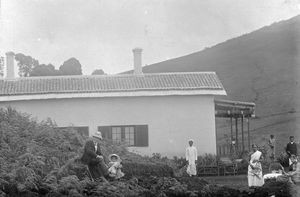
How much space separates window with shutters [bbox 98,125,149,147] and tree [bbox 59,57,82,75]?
97.4 feet

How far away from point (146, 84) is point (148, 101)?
0.93m

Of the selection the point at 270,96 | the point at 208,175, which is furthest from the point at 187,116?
the point at 270,96

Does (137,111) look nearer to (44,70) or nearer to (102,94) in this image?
(102,94)

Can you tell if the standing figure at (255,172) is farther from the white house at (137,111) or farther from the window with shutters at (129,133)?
the window with shutters at (129,133)

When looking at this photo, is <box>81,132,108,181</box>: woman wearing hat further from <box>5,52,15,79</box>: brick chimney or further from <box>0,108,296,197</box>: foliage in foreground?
<box>5,52,15,79</box>: brick chimney

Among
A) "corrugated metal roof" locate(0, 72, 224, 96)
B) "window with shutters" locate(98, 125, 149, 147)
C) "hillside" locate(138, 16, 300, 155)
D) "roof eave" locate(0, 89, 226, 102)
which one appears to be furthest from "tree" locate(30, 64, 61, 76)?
"window with shutters" locate(98, 125, 149, 147)

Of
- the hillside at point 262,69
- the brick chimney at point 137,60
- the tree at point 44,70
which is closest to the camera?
the brick chimney at point 137,60

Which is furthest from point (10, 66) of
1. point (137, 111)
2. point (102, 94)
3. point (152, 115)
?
point (152, 115)

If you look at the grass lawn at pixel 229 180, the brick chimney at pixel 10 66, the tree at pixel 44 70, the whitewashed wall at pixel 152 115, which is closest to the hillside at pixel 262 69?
the tree at pixel 44 70

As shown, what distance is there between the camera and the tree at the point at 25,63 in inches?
2409

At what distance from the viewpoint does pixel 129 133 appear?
2873 centimetres

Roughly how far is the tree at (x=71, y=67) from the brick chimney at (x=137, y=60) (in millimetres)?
26734

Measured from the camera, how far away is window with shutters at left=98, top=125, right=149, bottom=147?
28.6 meters

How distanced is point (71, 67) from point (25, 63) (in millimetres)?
5473
